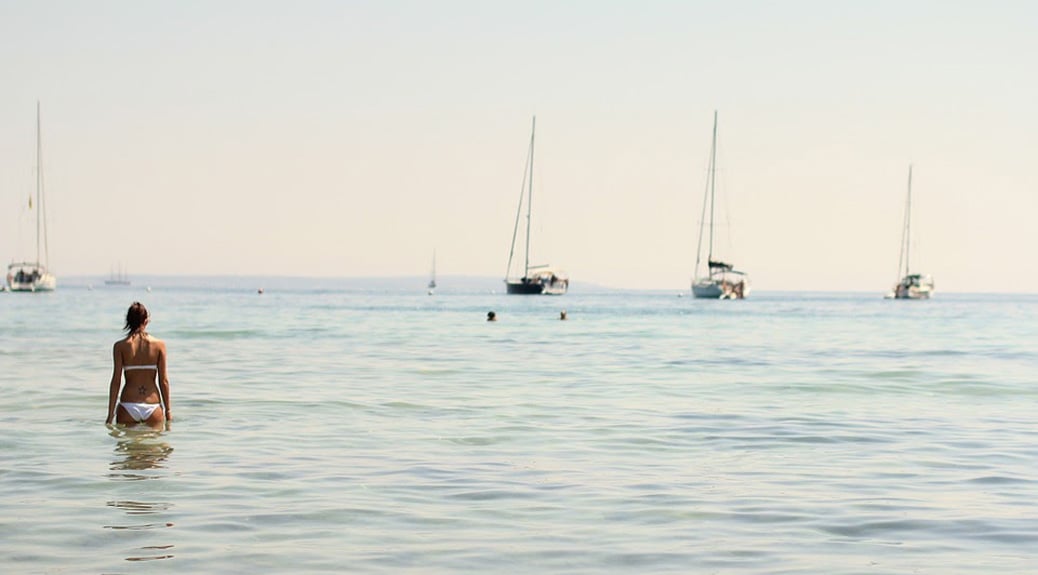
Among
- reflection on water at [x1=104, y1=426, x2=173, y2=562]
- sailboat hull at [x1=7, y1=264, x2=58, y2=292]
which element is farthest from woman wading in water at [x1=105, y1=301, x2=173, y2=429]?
sailboat hull at [x1=7, y1=264, x2=58, y2=292]

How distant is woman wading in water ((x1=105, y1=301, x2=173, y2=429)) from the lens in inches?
603

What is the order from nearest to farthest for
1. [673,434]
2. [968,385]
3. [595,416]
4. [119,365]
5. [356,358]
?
[119,365] → [673,434] → [595,416] → [968,385] → [356,358]

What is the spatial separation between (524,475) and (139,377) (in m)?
5.21

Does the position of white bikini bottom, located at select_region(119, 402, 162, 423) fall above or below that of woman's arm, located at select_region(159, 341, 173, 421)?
below

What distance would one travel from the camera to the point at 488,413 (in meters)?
20.3

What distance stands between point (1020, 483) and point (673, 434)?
5.28m

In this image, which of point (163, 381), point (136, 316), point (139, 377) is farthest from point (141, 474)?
point (139, 377)

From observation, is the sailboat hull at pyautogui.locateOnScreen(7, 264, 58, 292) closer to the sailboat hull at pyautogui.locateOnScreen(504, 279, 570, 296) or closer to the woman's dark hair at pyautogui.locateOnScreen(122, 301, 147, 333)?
the sailboat hull at pyautogui.locateOnScreen(504, 279, 570, 296)

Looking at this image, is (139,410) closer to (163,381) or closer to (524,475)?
(163,381)

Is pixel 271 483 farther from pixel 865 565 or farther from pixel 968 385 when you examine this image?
pixel 968 385

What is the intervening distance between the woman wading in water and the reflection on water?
29 centimetres

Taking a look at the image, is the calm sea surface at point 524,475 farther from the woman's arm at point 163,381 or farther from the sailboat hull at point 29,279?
the sailboat hull at point 29,279

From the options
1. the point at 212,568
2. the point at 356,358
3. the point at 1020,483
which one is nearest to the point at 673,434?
the point at 1020,483

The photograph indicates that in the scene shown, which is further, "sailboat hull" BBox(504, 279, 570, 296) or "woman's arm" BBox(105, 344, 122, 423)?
"sailboat hull" BBox(504, 279, 570, 296)
